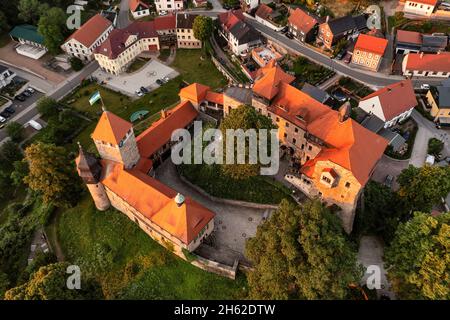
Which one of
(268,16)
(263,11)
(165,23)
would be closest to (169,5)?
(165,23)

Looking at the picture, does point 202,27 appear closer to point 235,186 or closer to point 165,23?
point 165,23

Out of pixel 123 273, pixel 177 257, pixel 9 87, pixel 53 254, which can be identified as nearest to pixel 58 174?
pixel 53 254

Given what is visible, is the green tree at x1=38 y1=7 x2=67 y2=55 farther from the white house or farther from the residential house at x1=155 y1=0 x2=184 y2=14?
the white house

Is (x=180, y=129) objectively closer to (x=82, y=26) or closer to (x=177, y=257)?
(x=177, y=257)

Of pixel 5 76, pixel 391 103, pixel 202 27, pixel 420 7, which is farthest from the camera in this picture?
pixel 5 76

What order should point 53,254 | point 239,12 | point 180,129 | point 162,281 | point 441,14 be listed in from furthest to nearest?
point 239,12, point 441,14, point 180,129, point 53,254, point 162,281

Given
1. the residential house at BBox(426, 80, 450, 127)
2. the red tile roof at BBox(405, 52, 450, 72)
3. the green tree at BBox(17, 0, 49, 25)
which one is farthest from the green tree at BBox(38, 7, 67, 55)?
the residential house at BBox(426, 80, 450, 127)
